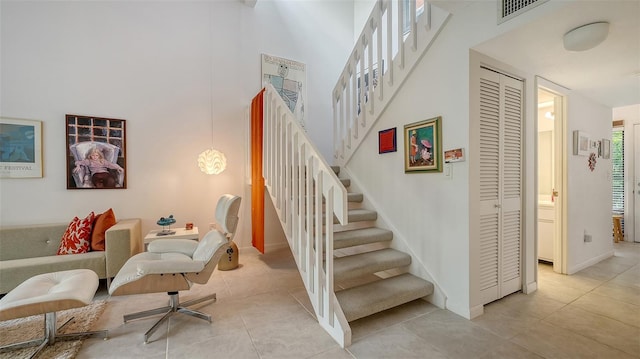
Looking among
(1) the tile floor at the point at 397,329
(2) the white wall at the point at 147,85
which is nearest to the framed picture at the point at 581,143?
(1) the tile floor at the point at 397,329

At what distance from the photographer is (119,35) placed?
11.3 feet

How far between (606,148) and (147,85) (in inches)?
256

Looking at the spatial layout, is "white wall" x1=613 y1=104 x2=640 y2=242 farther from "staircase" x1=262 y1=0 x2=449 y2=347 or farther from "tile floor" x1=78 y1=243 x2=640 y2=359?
"staircase" x1=262 y1=0 x2=449 y2=347

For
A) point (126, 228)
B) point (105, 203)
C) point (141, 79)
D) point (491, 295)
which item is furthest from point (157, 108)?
point (491, 295)

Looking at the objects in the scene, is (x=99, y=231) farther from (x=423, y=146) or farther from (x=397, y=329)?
(x=423, y=146)

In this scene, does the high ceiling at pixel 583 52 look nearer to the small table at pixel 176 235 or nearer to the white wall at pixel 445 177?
the white wall at pixel 445 177

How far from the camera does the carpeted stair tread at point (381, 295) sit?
2123mm

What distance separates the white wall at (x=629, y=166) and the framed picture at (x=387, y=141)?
206 inches

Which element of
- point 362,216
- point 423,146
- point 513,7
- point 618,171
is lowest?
point 362,216

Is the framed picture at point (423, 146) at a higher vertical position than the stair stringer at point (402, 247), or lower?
higher

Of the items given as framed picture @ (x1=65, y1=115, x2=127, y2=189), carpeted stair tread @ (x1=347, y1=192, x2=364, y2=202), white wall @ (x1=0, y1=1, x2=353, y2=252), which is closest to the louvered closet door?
carpeted stair tread @ (x1=347, y1=192, x2=364, y2=202)

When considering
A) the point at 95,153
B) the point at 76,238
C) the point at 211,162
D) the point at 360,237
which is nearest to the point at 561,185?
the point at 360,237

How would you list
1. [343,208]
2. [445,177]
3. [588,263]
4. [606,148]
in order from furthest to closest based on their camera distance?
[606,148], [588,263], [445,177], [343,208]

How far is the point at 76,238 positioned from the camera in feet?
9.25
